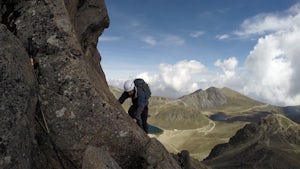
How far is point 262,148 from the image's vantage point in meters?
106

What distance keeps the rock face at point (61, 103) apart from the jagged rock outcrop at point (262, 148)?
73.1 m

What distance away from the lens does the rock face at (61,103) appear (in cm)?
1733

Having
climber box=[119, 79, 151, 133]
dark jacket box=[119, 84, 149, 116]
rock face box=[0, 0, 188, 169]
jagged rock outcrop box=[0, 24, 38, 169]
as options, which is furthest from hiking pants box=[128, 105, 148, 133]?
jagged rock outcrop box=[0, 24, 38, 169]

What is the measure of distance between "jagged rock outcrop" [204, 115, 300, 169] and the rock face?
73084 millimetres

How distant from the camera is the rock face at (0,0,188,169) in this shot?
1733 centimetres

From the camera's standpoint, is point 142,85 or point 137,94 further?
point 142,85

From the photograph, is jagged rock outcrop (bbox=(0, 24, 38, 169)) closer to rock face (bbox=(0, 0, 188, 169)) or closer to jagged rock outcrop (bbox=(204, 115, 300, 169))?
rock face (bbox=(0, 0, 188, 169))

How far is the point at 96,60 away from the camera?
32312 mm

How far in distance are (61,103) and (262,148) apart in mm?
96836

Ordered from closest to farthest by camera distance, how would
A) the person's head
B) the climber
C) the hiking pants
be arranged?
the person's head, the climber, the hiking pants

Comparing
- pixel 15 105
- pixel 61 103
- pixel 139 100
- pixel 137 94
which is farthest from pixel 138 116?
pixel 15 105

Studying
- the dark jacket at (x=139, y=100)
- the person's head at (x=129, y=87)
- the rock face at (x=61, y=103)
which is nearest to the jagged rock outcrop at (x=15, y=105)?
the rock face at (x=61, y=103)

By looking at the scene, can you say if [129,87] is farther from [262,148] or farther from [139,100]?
[262,148]

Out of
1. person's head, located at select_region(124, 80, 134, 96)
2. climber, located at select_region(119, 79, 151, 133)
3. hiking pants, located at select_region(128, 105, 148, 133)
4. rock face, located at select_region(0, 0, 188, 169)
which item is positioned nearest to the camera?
rock face, located at select_region(0, 0, 188, 169)
